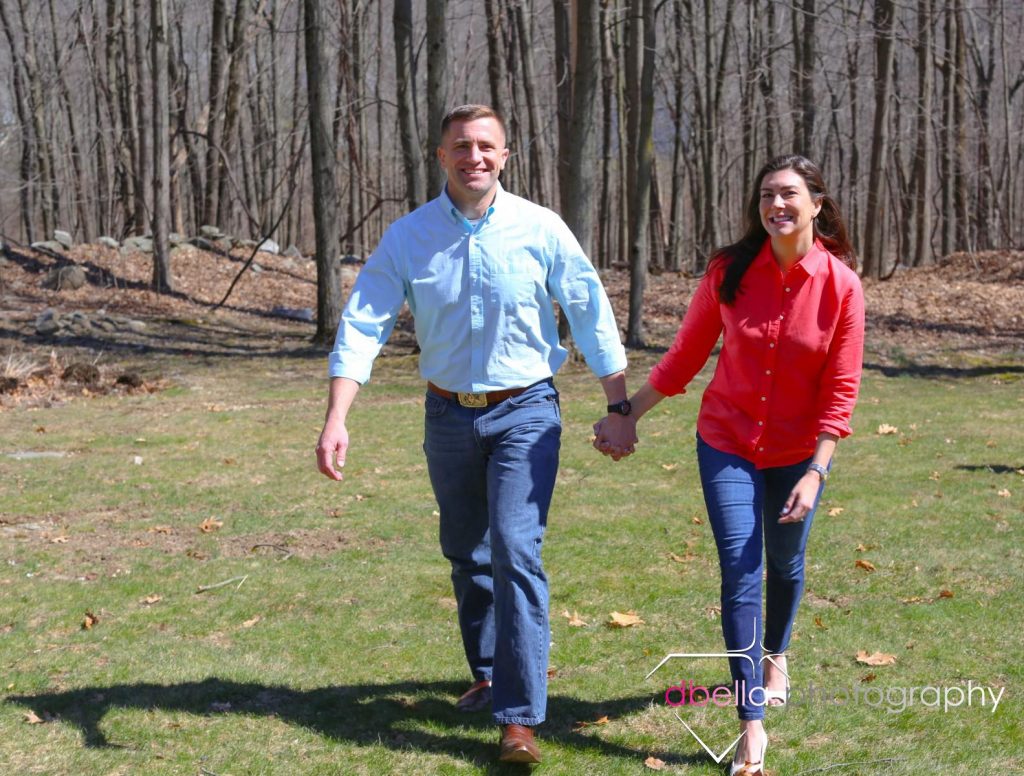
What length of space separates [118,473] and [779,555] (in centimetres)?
651

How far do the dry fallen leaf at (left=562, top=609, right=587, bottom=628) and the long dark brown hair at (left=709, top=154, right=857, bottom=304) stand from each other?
7.17ft

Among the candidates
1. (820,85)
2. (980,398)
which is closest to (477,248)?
(980,398)

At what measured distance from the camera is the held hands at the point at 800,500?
11.6 feet

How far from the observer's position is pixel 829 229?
3.87 metres

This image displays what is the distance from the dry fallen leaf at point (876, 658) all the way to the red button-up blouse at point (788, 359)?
56.6 inches

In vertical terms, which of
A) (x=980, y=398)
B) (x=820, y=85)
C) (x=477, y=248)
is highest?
(x=820, y=85)

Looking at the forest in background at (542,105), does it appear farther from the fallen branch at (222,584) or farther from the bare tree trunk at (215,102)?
the fallen branch at (222,584)

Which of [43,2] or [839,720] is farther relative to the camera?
[43,2]

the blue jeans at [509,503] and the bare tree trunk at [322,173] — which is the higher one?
the bare tree trunk at [322,173]

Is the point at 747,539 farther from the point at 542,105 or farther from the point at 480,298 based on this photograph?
the point at 542,105

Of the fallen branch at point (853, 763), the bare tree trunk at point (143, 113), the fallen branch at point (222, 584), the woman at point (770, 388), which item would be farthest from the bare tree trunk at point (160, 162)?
the fallen branch at point (853, 763)

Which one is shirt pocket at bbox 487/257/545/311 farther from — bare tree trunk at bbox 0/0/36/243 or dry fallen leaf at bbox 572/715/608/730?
bare tree trunk at bbox 0/0/36/243

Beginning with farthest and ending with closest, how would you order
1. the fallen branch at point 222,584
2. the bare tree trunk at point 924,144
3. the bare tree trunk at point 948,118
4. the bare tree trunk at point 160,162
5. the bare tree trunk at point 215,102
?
the bare tree trunk at point 948,118, the bare tree trunk at point 215,102, the bare tree trunk at point 924,144, the bare tree trunk at point 160,162, the fallen branch at point 222,584

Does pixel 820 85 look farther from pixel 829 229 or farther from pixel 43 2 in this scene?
pixel 829 229
